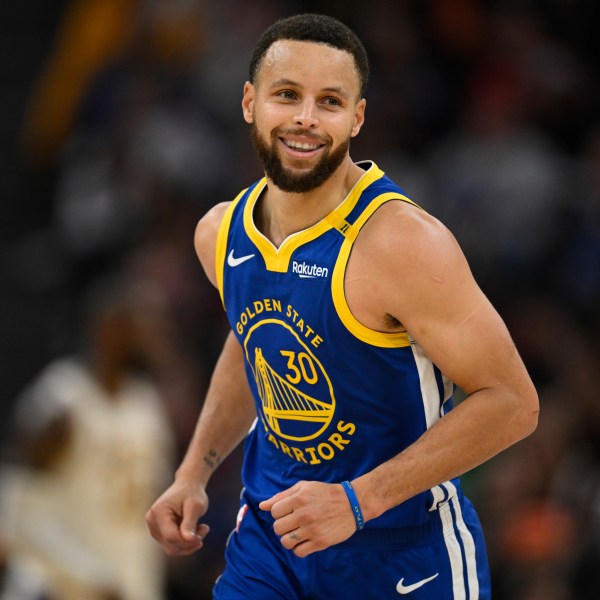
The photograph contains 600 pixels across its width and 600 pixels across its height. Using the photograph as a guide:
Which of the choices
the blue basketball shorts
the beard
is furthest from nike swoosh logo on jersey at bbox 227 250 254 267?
the blue basketball shorts

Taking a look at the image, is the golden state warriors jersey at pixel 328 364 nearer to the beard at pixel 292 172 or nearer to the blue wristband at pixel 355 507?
the beard at pixel 292 172

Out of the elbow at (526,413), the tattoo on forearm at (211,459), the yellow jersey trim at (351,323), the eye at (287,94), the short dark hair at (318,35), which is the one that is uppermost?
the short dark hair at (318,35)

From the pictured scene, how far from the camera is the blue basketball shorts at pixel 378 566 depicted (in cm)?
426

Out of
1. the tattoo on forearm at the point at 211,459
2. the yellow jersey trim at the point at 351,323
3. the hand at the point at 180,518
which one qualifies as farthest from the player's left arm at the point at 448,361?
the tattoo on forearm at the point at 211,459

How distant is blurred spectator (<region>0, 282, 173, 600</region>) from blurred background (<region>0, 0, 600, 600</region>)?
0.01 meters

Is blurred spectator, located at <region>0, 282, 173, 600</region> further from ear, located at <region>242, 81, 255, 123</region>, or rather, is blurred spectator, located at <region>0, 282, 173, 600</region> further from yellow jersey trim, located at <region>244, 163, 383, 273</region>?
ear, located at <region>242, 81, 255, 123</region>

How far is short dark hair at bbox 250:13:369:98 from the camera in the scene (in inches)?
163

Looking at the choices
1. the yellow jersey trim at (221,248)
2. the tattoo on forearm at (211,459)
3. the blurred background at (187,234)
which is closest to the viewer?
the yellow jersey trim at (221,248)

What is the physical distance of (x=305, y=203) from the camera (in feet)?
14.2

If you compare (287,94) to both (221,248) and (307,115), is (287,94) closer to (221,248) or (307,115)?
(307,115)

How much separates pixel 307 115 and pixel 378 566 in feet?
4.72

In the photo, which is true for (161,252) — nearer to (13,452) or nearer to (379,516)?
(13,452)

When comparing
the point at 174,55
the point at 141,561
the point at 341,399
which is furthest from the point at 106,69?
the point at 341,399

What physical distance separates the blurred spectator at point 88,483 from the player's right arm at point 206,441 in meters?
2.35
